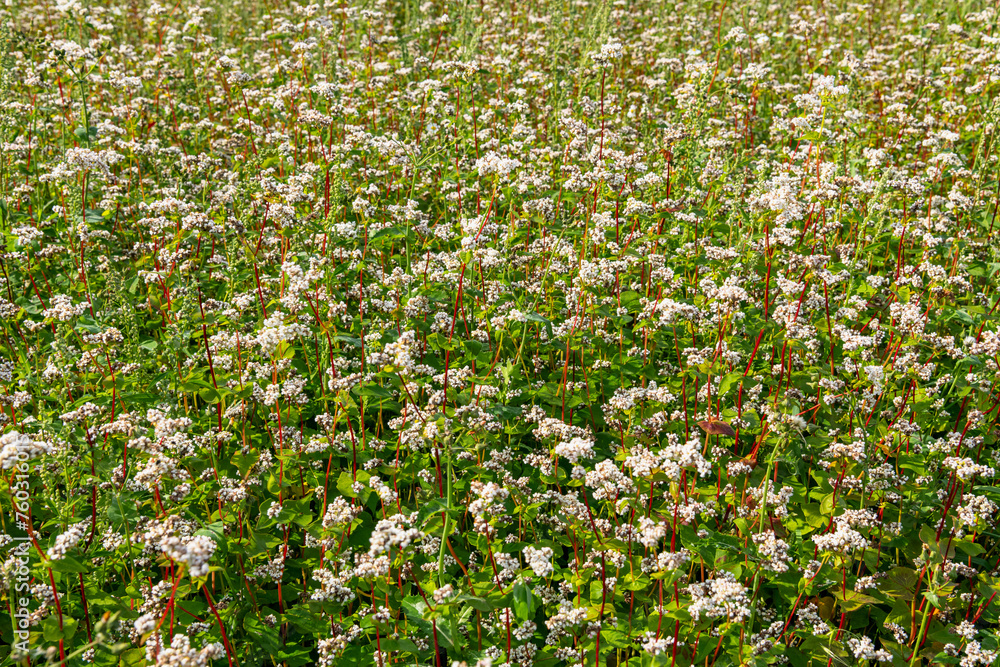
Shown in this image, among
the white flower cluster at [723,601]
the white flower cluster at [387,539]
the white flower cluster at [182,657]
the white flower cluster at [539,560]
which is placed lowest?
the white flower cluster at [723,601]

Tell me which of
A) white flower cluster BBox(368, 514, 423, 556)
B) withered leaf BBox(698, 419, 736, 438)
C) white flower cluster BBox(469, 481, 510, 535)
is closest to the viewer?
white flower cluster BBox(368, 514, 423, 556)

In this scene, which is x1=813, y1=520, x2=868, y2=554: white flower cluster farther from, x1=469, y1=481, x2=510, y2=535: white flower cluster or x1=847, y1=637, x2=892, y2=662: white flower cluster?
x1=469, y1=481, x2=510, y2=535: white flower cluster

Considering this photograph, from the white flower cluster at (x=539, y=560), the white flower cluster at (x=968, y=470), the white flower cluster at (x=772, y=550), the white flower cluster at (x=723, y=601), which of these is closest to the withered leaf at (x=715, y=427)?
the white flower cluster at (x=772, y=550)

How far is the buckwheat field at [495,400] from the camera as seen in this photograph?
12.1ft

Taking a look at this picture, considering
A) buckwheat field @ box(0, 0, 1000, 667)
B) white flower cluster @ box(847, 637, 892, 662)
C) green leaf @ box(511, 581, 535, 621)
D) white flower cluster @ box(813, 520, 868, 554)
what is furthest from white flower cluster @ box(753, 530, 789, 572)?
green leaf @ box(511, 581, 535, 621)

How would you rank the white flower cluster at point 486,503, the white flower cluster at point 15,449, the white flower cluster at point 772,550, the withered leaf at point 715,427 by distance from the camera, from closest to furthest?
the white flower cluster at point 15,449, the white flower cluster at point 486,503, the white flower cluster at point 772,550, the withered leaf at point 715,427

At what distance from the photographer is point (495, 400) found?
16.2 ft

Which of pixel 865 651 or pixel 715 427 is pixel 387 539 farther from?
pixel 865 651

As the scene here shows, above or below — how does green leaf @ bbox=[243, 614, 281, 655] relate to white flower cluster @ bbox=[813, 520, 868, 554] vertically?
below

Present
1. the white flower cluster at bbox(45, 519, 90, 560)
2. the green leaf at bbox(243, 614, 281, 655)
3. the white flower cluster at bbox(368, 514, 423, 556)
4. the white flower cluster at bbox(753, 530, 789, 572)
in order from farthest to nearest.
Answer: the green leaf at bbox(243, 614, 281, 655) < the white flower cluster at bbox(753, 530, 789, 572) < the white flower cluster at bbox(45, 519, 90, 560) < the white flower cluster at bbox(368, 514, 423, 556)

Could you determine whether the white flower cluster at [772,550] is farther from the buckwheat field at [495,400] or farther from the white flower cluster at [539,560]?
the white flower cluster at [539,560]

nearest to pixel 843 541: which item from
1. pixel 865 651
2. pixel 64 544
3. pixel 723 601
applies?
pixel 865 651

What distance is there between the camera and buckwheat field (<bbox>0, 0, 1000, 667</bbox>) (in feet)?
12.1

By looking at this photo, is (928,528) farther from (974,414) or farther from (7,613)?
(7,613)
